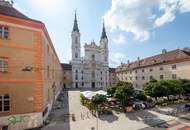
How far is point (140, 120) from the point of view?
19.3m

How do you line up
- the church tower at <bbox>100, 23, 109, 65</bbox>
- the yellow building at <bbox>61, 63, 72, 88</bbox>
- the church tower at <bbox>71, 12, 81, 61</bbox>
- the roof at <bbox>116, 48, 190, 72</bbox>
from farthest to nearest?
the church tower at <bbox>100, 23, 109, 65</bbox> → the yellow building at <bbox>61, 63, 72, 88</bbox> → the church tower at <bbox>71, 12, 81, 61</bbox> → the roof at <bbox>116, 48, 190, 72</bbox>

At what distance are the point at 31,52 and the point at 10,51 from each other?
199cm

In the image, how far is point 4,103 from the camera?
1472 centimetres

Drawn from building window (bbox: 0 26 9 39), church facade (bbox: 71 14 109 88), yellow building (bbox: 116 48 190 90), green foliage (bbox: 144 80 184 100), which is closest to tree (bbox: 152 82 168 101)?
green foliage (bbox: 144 80 184 100)

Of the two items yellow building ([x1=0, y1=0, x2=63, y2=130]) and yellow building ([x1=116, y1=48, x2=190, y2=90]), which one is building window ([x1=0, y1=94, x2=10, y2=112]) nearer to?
yellow building ([x1=0, y1=0, x2=63, y2=130])

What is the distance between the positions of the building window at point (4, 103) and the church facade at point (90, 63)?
60.6 m

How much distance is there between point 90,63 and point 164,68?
4139 cm

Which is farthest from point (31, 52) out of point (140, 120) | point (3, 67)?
point (140, 120)

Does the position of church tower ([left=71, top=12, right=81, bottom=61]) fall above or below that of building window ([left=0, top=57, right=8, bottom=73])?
above

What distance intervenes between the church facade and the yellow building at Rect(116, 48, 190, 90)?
78.7ft

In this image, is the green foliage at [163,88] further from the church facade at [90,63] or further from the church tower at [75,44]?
the church tower at [75,44]

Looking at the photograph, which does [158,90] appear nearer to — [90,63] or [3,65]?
[3,65]

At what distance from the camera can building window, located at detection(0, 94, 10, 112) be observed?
572 inches

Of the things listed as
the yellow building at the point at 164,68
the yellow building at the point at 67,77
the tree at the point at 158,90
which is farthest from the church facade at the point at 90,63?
the tree at the point at 158,90
